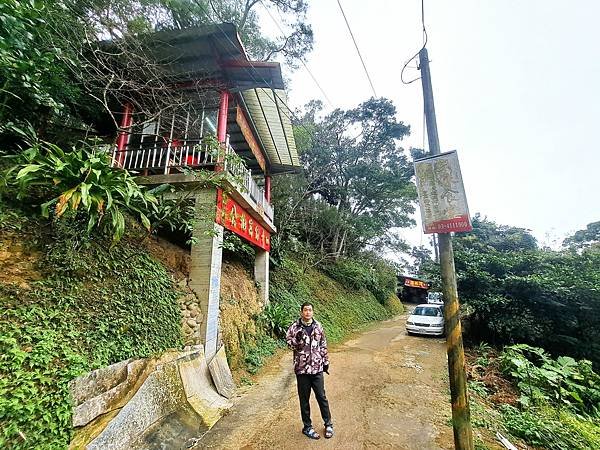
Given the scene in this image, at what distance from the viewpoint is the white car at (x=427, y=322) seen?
1070 centimetres

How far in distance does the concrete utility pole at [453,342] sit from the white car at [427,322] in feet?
28.6

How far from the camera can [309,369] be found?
3213 mm

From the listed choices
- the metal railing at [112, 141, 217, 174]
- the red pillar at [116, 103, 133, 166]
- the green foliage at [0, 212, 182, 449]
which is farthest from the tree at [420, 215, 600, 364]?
the red pillar at [116, 103, 133, 166]

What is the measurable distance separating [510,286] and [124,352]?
10.5m

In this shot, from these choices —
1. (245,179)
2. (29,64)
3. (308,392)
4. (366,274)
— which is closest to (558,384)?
(308,392)

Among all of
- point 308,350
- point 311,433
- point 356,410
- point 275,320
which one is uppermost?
point 308,350

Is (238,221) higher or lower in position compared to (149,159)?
lower

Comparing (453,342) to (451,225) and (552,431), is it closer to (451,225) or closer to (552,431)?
(451,225)

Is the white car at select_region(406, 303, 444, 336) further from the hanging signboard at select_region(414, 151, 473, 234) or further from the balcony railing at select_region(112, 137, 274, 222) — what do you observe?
the hanging signboard at select_region(414, 151, 473, 234)

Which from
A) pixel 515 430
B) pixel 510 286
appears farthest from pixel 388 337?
pixel 515 430

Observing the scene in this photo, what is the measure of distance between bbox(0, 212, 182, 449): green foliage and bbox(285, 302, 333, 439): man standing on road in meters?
2.03

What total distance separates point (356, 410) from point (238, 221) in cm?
446

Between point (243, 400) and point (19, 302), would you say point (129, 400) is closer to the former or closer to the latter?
point (19, 302)

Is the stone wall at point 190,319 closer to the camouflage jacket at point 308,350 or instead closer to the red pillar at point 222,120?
the camouflage jacket at point 308,350
